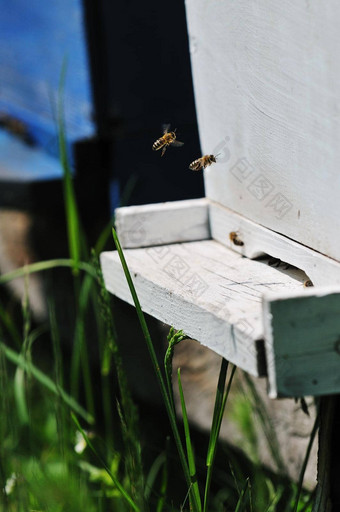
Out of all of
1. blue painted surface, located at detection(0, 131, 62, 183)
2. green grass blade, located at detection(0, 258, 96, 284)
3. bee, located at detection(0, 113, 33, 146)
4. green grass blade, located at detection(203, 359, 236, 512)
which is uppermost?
bee, located at detection(0, 113, 33, 146)

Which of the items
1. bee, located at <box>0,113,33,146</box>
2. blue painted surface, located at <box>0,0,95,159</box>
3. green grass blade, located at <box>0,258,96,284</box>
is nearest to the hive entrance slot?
green grass blade, located at <box>0,258,96,284</box>

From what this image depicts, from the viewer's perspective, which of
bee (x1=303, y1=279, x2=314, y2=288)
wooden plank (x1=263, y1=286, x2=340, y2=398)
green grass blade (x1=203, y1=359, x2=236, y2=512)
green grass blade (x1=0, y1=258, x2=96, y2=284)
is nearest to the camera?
wooden plank (x1=263, y1=286, x2=340, y2=398)

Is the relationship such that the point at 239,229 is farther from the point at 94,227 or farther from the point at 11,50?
the point at 11,50

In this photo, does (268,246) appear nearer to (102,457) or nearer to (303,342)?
(303,342)

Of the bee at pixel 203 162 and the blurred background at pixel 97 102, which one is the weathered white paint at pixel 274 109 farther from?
the blurred background at pixel 97 102

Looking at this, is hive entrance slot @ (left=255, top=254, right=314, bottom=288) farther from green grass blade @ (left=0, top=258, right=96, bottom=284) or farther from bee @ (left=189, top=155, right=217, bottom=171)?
green grass blade @ (left=0, top=258, right=96, bottom=284)
